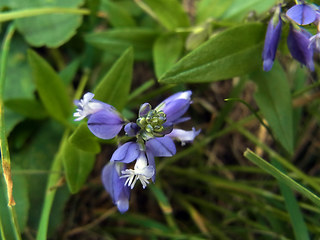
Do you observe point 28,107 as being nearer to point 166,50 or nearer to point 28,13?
point 28,13

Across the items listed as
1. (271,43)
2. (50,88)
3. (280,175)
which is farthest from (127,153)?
(50,88)

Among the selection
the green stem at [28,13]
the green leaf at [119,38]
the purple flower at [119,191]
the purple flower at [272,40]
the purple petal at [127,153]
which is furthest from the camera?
the green leaf at [119,38]

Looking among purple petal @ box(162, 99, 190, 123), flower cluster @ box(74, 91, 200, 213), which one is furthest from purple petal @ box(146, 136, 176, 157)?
purple petal @ box(162, 99, 190, 123)

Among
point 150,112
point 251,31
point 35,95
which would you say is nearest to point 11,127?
point 35,95

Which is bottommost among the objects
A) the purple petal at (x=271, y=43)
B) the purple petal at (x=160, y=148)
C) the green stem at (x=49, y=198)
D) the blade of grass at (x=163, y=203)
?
the blade of grass at (x=163, y=203)

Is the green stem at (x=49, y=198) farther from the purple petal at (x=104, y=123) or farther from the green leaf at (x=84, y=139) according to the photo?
the purple petal at (x=104, y=123)

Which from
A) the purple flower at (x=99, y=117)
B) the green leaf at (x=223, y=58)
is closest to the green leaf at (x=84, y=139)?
the purple flower at (x=99, y=117)

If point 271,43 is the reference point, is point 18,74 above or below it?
below

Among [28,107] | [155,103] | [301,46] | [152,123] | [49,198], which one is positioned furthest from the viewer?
[155,103]

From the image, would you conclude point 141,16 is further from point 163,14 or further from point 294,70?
point 294,70
